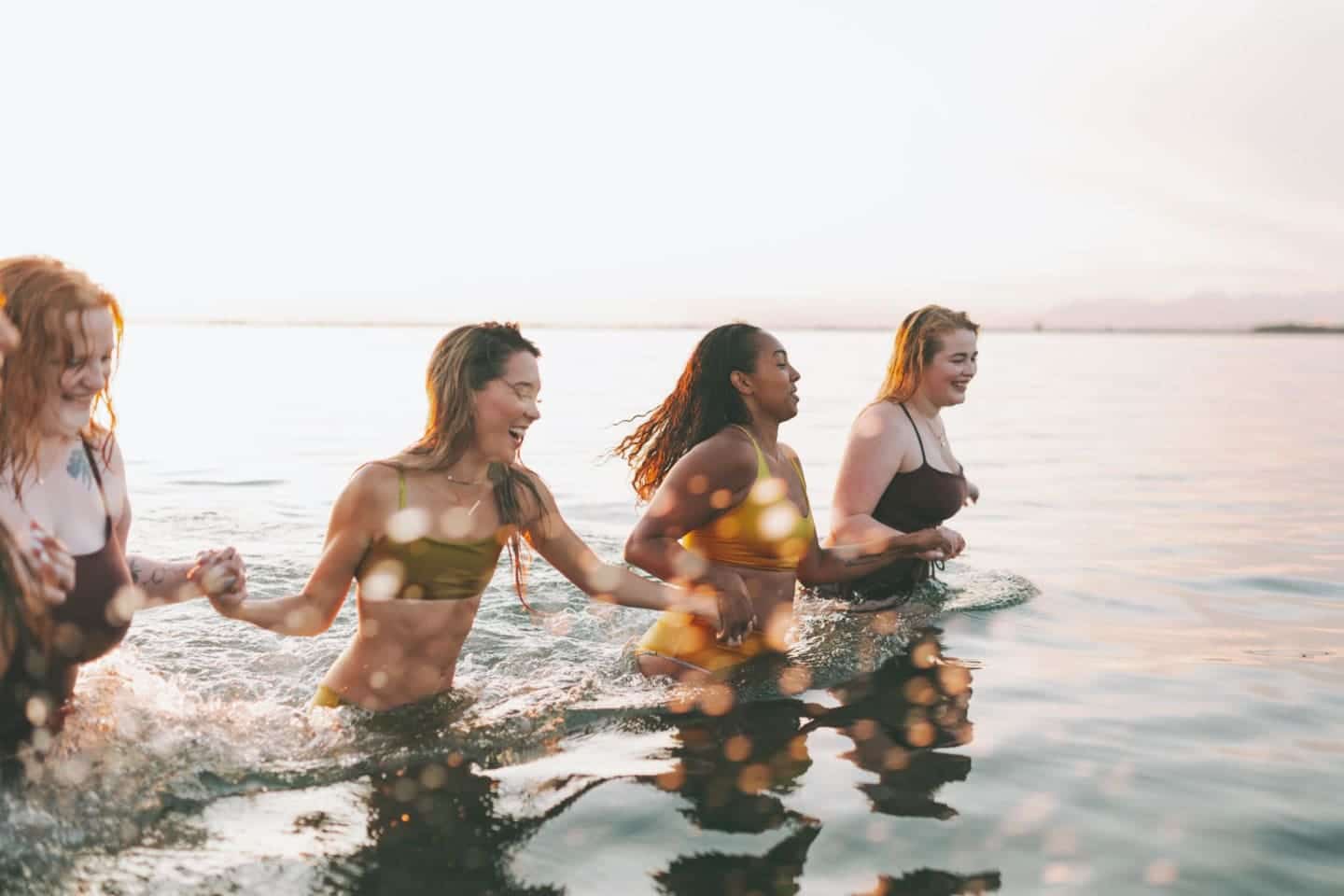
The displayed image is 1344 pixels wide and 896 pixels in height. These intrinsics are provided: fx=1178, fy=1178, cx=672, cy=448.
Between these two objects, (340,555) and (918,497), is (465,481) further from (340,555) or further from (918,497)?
(918,497)

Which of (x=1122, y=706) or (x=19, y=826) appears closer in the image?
(x=19, y=826)

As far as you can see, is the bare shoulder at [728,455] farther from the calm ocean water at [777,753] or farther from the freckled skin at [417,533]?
the calm ocean water at [777,753]

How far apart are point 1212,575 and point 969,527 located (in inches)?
136

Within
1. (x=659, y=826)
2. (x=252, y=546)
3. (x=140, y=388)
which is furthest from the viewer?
(x=140, y=388)

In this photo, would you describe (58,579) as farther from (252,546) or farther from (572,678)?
(252,546)

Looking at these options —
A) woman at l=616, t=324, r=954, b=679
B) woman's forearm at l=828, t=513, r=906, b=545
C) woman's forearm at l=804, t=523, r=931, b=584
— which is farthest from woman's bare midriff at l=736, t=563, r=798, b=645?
woman's forearm at l=828, t=513, r=906, b=545

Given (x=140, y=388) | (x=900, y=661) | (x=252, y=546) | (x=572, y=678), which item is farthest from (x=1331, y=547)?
(x=140, y=388)

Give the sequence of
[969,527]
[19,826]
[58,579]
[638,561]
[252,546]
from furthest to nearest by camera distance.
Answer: [969,527] < [252,546] < [638,561] < [19,826] < [58,579]

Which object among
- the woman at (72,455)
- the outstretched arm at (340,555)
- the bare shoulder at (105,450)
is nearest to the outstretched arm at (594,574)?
the outstretched arm at (340,555)

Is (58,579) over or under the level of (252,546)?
over

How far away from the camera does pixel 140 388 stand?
129 ft

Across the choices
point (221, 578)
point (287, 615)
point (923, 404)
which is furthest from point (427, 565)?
point (923, 404)

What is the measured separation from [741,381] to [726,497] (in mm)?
601

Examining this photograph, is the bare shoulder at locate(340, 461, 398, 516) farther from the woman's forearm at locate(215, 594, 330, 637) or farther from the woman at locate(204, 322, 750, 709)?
the woman's forearm at locate(215, 594, 330, 637)
